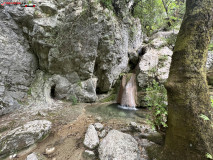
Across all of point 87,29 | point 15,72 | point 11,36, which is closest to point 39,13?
point 11,36

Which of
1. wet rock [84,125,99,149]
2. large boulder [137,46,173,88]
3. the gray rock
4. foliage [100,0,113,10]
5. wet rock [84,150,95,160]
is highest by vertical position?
foliage [100,0,113,10]

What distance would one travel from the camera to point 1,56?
435 centimetres

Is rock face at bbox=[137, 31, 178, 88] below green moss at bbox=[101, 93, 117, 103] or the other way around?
the other way around

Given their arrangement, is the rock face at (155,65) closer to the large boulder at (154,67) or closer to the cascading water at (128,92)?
the large boulder at (154,67)

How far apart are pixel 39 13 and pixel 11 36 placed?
2.03 metres

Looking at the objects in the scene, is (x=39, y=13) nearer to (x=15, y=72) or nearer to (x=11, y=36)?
(x=11, y=36)

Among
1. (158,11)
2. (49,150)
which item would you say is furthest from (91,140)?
(158,11)

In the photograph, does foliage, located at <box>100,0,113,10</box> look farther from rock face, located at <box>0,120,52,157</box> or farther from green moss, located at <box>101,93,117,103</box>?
rock face, located at <box>0,120,52,157</box>

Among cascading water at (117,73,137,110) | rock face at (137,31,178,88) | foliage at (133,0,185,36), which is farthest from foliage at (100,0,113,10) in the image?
cascading water at (117,73,137,110)

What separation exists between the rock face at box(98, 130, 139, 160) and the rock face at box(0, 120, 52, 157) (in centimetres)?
179

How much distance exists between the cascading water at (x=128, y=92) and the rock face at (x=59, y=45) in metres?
1.81

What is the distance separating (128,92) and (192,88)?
6.07m

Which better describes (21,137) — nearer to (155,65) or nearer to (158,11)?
(155,65)

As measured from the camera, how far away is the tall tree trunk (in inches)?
55.4
